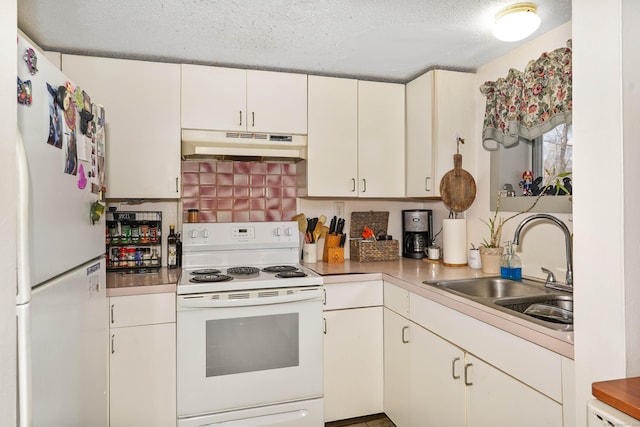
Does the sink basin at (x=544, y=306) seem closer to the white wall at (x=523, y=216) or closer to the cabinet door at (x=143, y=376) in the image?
the white wall at (x=523, y=216)

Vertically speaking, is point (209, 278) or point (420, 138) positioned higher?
point (420, 138)

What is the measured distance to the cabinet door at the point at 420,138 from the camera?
2.60m

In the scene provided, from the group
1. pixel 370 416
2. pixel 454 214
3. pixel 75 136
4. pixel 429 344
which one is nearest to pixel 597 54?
pixel 429 344

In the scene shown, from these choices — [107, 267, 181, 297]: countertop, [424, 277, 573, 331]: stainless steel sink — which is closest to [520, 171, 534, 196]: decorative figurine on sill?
[424, 277, 573, 331]: stainless steel sink

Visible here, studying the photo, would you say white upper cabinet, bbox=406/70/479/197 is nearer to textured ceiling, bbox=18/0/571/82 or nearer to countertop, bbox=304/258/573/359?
textured ceiling, bbox=18/0/571/82

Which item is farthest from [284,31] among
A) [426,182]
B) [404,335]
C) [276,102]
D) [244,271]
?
[404,335]

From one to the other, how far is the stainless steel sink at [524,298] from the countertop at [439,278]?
0.10 ft

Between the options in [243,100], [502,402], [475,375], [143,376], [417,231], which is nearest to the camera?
[502,402]

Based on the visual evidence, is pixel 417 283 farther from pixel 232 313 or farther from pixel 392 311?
pixel 232 313

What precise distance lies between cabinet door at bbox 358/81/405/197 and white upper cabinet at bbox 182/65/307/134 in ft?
1.39

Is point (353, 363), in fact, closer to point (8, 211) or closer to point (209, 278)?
point (209, 278)

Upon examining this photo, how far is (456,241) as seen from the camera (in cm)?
262

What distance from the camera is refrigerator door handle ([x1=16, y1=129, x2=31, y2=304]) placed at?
92 centimetres

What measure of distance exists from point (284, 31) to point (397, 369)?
6.26 ft
